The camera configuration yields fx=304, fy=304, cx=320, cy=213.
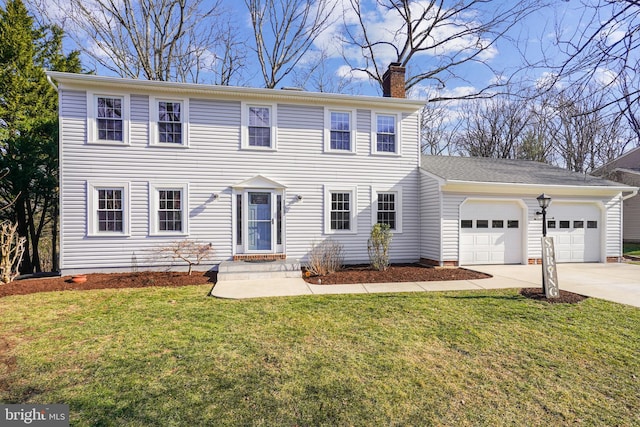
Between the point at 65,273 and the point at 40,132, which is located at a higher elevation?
the point at 40,132

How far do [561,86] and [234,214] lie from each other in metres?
8.15

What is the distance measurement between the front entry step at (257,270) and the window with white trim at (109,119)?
4.79m

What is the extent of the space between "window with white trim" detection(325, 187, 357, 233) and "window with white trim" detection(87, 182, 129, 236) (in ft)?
19.9

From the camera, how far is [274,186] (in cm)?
966

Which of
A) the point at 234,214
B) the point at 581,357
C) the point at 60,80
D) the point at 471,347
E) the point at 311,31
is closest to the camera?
the point at 581,357

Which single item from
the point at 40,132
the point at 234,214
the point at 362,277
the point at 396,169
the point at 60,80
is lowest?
the point at 362,277

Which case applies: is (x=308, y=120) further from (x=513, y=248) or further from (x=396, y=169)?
(x=513, y=248)

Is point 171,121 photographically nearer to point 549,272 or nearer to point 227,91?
point 227,91

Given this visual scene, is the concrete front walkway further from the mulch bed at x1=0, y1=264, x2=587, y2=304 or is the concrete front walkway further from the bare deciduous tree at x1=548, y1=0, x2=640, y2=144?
the bare deciduous tree at x1=548, y1=0, x2=640, y2=144

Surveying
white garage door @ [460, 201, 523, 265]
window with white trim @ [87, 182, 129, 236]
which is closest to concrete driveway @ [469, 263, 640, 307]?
white garage door @ [460, 201, 523, 265]

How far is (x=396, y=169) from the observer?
1070 centimetres

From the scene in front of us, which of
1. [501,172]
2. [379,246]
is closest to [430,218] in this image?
[379,246]

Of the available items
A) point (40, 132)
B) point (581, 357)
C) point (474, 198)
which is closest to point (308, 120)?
point (474, 198)

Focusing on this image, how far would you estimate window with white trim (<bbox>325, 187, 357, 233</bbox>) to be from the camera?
10188 millimetres
